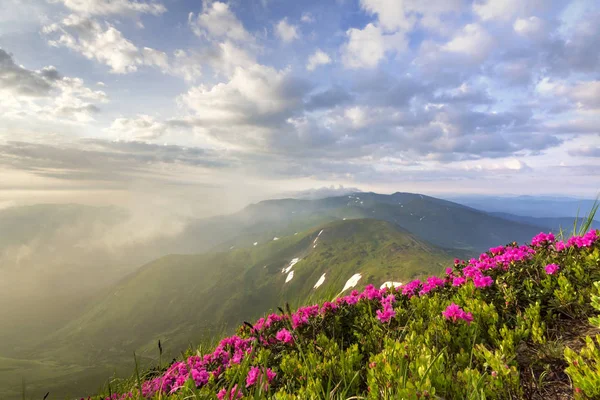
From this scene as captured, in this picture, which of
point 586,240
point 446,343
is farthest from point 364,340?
point 586,240

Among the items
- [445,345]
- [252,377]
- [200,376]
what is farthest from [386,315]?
[200,376]

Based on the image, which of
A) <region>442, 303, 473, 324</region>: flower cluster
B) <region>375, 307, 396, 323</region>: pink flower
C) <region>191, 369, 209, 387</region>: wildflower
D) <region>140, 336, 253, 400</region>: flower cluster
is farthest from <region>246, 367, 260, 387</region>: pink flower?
<region>442, 303, 473, 324</region>: flower cluster

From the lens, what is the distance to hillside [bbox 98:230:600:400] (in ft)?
10.7

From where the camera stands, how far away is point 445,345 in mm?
4449

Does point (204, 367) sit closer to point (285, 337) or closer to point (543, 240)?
point (285, 337)

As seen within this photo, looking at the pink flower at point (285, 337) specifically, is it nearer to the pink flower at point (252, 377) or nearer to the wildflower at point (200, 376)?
the pink flower at point (252, 377)

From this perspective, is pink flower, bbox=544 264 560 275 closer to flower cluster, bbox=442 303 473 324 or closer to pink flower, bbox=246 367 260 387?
flower cluster, bbox=442 303 473 324

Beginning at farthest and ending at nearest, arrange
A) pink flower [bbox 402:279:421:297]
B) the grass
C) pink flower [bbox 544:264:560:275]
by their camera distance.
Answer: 1. pink flower [bbox 402:279:421:297]
2. pink flower [bbox 544:264:560:275]
3. the grass

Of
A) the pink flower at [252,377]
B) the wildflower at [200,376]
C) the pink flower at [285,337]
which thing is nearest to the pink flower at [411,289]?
the pink flower at [285,337]

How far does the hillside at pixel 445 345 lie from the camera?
3.26 meters

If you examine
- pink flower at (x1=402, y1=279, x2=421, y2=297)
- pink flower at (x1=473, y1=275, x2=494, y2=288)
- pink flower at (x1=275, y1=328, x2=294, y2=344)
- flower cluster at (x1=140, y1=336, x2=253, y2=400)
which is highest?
pink flower at (x1=473, y1=275, x2=494, y2=288)

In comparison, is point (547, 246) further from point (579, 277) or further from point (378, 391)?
point (378, 391)

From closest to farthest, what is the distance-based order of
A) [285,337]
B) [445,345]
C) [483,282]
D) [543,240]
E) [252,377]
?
1. [445,345]
2. [252,377]
3. [483,282]
4. [285,337]
5. [543,240]

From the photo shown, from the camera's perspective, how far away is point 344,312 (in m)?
6.61
